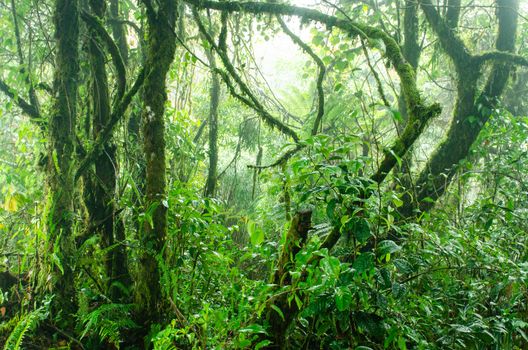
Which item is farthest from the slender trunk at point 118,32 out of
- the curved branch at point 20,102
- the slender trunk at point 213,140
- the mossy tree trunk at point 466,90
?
the mossy tree trunk at point 466,90

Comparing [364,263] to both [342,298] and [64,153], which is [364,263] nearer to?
[342,298]

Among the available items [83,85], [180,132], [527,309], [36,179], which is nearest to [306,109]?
[180,132]

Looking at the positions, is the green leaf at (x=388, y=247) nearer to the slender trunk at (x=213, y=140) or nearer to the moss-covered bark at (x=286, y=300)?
the moss-covered bark at (x=286, y=300)

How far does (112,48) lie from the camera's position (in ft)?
10.7

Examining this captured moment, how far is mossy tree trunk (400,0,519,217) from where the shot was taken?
4.44 m

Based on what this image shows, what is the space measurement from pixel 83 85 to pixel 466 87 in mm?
3973

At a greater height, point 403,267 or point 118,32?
point 118,32

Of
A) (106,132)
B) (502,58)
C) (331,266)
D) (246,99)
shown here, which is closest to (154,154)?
(106,132)

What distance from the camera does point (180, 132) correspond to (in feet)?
13.5

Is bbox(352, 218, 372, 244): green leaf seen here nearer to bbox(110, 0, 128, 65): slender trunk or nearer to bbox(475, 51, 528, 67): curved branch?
bbox(110, 0, 128, 65): slender trunk

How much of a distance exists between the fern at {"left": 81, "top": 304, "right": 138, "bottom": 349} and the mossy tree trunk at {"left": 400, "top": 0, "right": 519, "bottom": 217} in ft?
10.2

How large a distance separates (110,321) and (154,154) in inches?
41.4

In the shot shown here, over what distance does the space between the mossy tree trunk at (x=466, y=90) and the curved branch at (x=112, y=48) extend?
3.04 meters

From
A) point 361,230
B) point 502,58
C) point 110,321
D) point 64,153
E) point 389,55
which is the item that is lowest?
point 110,321
